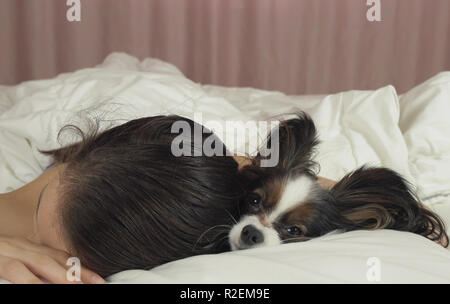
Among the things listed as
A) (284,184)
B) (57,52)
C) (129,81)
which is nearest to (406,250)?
(284,184)

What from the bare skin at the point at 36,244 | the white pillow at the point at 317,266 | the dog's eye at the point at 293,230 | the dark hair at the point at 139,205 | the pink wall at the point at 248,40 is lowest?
the dog's eye at the point at 293,230

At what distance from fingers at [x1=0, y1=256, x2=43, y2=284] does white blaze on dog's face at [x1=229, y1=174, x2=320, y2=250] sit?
414mm

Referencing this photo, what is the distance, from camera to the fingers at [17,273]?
782 millimetres

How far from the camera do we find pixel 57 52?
3238 millimetres

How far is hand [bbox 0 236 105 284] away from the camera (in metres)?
0.79

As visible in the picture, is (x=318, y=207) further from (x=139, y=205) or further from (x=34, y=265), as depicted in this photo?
(x=34, y=265)

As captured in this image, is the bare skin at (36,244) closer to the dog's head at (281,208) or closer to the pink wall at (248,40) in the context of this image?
the dog's head at (281,208)

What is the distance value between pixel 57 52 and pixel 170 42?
0.80 m

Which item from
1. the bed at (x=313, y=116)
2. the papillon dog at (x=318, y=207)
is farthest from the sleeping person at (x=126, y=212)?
the bed at (x=313, y=116)

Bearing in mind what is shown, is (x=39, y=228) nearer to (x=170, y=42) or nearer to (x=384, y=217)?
(x=384, y=217)

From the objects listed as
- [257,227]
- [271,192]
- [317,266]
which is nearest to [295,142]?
[271,192]

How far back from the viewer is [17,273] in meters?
0.79

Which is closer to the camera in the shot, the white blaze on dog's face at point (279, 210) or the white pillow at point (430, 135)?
the white blaze on dog's face at point (279, 210)

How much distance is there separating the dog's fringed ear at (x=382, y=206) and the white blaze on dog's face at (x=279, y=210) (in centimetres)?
8
